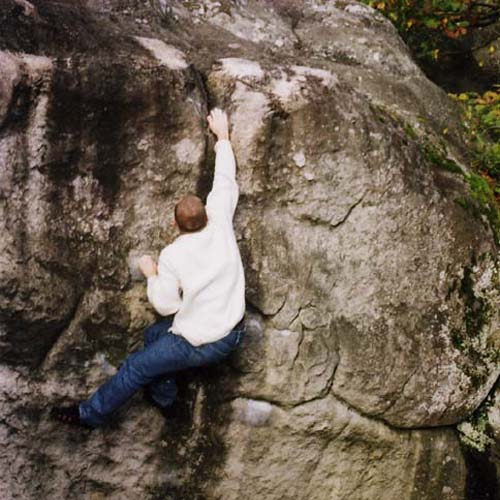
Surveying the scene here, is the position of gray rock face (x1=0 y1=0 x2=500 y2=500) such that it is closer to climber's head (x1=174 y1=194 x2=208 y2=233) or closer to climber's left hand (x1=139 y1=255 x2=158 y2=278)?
climber's left hand (x1=139 y1=255 x2=158 y2=278)

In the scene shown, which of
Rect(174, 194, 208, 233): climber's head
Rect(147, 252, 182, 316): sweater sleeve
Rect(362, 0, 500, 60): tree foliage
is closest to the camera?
Rect(174, 194, 208, 233): climber's head

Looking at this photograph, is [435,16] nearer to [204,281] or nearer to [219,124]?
[219,124]

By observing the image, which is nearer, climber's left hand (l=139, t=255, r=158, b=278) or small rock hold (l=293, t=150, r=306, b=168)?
climber's left hand (l=139, t=255, r=158, b=278)

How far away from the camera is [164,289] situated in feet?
13.8

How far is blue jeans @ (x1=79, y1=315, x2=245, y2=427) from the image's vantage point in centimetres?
430

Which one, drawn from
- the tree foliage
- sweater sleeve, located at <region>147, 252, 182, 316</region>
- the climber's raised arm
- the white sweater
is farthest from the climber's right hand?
the tree foliage

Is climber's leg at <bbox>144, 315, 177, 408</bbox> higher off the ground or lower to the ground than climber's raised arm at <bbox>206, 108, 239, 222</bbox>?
lower

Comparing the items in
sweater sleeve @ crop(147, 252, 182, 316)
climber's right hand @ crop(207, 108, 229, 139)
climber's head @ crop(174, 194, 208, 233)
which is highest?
climber's right hand @ crop(207, 108, 229, 139)

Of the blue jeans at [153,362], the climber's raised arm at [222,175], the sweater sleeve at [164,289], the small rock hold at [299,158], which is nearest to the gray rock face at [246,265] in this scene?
the small rock hold at [299,158]

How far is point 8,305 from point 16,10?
2.13m

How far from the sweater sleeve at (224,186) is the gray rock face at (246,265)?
0.20 m

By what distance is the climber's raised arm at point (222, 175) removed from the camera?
433 centimetres

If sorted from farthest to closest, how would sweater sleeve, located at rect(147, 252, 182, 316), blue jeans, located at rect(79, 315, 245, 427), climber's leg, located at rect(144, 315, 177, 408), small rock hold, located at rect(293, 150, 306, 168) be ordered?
small rock hold, located at rect(293, 150, 306, 168) < climber's leg, located at rect(144, 315, 177, 408) < blue jeans, located at rect(79, 315, 245, 427) < sweater sleeve, located at rect(147, 252, 182, 316)

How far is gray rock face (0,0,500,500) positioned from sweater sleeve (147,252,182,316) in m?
0.41
